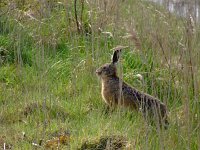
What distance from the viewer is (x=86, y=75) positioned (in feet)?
15.7

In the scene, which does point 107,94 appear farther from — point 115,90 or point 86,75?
point 86,75

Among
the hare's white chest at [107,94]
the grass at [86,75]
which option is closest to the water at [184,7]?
the grass at [86,75]

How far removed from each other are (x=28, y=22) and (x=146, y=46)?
159 cm

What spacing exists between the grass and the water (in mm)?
117

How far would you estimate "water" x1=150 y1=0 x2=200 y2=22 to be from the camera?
15.5 ft

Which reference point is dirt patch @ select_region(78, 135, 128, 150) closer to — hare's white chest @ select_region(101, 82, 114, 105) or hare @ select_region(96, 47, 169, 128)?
hare @ select_region(96, 47, 169, 128)

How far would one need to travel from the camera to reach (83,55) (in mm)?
5375

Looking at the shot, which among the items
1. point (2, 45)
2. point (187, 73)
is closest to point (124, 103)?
point (187, 73)

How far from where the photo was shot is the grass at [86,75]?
359 centimetres

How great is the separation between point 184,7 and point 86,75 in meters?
1.19

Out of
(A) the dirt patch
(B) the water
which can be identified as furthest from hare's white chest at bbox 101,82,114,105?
(B) the water

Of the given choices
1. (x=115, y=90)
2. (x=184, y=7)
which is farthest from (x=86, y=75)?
(x=184, y=7)

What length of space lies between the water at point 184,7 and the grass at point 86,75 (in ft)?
0.38

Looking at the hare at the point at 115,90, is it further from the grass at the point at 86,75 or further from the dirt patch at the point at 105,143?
the dirt patch at the point at 105,143
